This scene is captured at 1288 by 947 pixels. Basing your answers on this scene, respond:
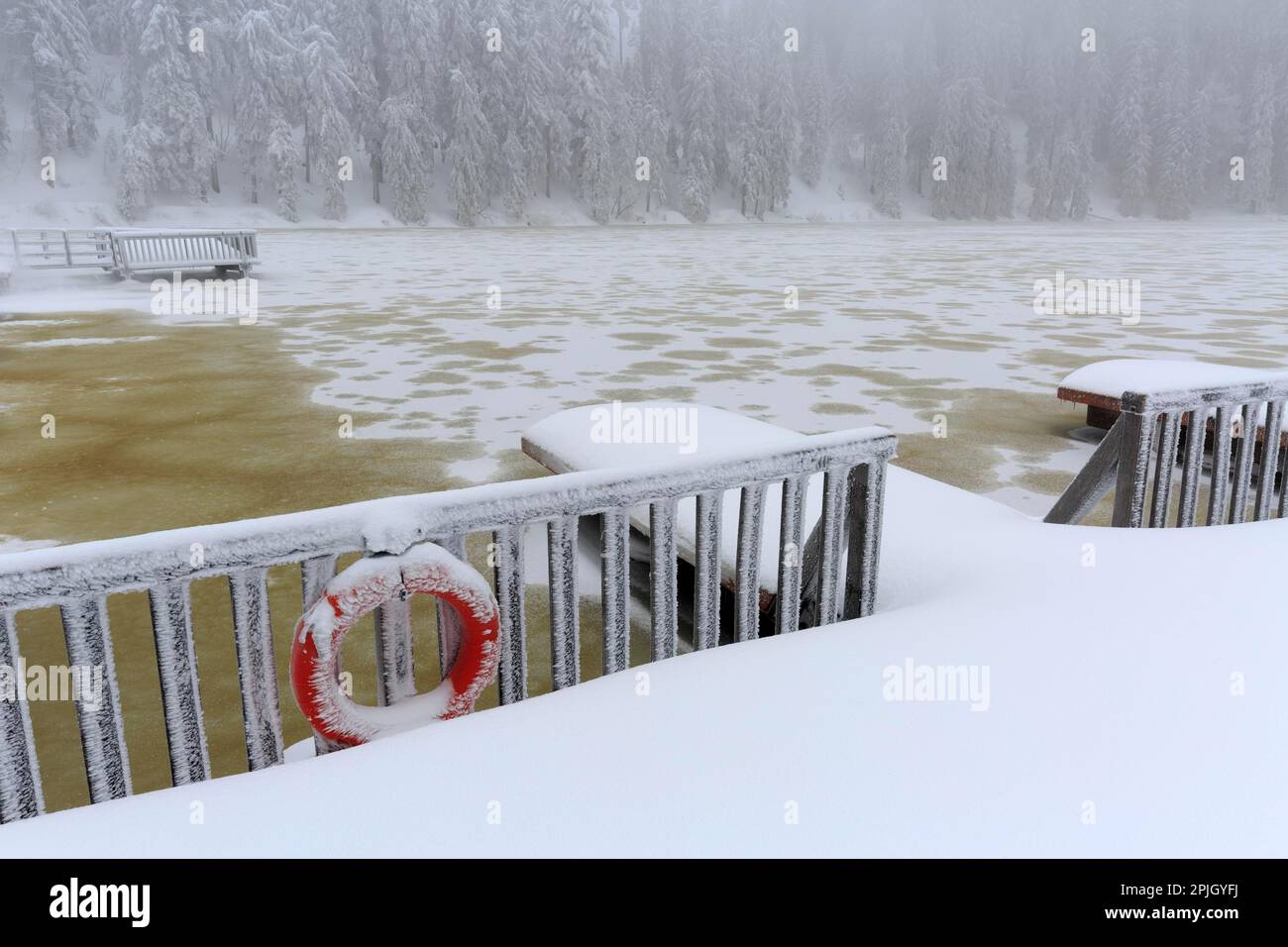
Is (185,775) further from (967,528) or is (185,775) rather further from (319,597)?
(967,528)

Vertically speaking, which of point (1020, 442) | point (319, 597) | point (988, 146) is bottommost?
point (1020, 442)

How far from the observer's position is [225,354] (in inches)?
459

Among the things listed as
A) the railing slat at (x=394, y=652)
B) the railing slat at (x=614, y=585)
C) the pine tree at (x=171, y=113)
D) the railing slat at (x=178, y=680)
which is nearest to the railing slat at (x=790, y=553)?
the railing slat at (x=614, y=585)

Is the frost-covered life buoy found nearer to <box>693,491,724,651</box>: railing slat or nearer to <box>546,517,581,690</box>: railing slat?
<box>546,517,581,690</box>: railing slat

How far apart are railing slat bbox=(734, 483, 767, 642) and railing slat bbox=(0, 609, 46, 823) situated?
2053 millimetres

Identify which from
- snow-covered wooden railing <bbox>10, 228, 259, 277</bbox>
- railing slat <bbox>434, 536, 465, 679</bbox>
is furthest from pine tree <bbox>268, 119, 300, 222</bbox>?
railing slat <bbox>434, 536, 465, 679</bbox>

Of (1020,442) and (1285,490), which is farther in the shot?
(1020,442)

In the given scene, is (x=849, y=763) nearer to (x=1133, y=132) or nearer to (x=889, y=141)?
(x=889, y=141)

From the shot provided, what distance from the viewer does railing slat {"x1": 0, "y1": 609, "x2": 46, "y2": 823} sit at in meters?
2.22

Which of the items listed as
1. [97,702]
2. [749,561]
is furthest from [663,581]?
[97,702]

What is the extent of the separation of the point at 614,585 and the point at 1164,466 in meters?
2.82

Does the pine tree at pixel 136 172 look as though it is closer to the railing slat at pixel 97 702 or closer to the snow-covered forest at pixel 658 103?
the snow-covered forest at pixel 658 103
